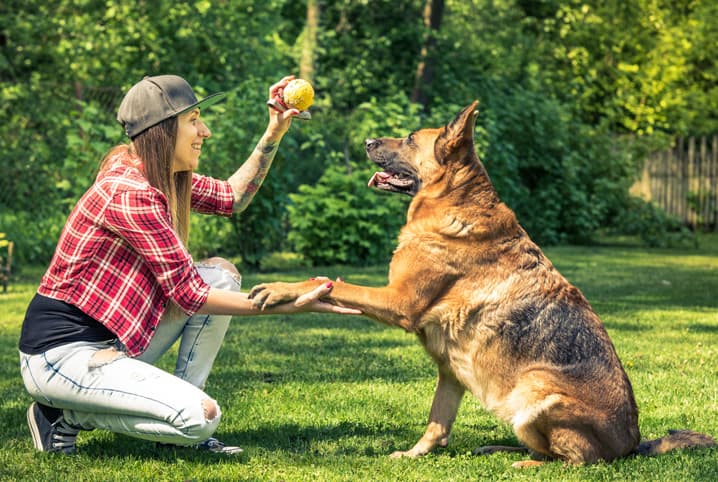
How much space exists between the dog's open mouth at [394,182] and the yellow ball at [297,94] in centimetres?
61

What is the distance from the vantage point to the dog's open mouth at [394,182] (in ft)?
17.4

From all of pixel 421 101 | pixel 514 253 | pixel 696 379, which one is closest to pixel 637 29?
pixel 421 101

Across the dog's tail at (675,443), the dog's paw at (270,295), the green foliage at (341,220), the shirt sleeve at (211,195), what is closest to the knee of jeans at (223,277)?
the shirt sleeve at (211,195)

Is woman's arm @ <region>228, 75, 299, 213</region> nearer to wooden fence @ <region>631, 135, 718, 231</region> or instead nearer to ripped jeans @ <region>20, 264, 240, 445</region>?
ripped jeans @ <region>20, 264, 240, 445</region>

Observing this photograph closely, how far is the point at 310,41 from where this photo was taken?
1981 cm

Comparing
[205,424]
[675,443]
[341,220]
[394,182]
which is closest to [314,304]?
[205,424]

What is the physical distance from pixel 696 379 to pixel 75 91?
1488cm

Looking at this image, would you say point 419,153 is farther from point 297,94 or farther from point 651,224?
point 651,224

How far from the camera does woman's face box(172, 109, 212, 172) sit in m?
4.56

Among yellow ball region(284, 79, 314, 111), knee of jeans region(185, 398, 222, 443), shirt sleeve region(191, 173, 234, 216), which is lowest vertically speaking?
knee of jeans region(185, 398, 222, 443)

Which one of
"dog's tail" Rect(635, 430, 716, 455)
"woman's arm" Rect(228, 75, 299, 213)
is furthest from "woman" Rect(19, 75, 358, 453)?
"dog's tail" Rect(635, 430, 716, 455)

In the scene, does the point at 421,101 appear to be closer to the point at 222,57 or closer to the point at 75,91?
the point at 222,57

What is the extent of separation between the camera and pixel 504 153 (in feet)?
59.0

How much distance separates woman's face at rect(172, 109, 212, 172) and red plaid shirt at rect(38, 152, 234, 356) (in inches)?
9.6
